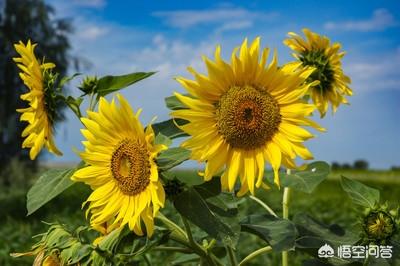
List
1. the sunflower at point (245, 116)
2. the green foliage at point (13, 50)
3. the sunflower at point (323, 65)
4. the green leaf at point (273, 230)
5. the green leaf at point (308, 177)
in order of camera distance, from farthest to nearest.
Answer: the green foliage at point (13, 50) → the sunflower at point (323, 65) → the green leaf at point (308, 177) → the green leaf at point (273, 230) → the sunflower at point (245, 116)

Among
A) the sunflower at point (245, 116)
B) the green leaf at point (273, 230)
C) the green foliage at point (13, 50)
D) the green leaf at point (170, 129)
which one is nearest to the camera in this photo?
the sunflower at point (245, 116)

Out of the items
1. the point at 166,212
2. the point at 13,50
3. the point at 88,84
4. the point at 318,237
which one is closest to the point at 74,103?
the point at 88,84

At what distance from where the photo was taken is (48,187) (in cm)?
160

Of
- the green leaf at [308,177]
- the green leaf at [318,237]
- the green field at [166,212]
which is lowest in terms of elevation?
the green field at [166,212]

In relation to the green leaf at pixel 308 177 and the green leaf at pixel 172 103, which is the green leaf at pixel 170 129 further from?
the green leaf at pixel 308 177

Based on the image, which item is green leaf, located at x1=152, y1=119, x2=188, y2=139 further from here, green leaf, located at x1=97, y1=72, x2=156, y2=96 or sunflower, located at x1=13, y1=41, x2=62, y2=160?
sunflower, located at x1=13, y1=41, x2=62, y2=160

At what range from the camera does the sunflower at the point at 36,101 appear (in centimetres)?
166

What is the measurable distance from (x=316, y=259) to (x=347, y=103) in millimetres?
511

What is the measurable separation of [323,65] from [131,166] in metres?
0.84

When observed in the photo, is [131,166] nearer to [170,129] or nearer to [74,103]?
[170,129]

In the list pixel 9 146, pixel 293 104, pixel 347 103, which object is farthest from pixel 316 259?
Answer: pixel 9 146

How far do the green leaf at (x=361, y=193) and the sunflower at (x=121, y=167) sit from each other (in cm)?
64

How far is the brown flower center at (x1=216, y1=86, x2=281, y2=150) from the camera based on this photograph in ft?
4.66

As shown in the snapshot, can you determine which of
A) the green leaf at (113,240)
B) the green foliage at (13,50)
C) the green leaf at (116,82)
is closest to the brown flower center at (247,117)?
the green leaf at (116,82)
